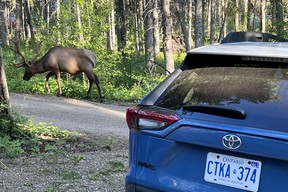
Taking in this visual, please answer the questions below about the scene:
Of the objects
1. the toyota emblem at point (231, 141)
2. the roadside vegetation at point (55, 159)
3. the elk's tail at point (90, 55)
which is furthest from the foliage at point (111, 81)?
the toyota emblem at point (231, 141)

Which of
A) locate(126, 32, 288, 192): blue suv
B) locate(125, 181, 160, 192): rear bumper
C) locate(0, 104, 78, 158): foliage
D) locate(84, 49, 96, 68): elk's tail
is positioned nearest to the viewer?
locate(126, 32, 288, 192): blue suv

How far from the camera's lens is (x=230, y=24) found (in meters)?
46.3

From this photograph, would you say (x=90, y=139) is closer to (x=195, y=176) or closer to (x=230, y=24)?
(x=195, y=176)

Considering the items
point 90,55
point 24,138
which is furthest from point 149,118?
point 90,55

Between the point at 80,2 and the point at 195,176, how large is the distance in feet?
41.3

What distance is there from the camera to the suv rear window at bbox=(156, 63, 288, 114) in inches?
115

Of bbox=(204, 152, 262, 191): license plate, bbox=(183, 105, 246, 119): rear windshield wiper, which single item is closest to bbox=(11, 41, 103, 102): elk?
bbox=(183, 105, 246, 119): rear windshield wiper

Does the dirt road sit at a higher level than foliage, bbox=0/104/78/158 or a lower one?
lower

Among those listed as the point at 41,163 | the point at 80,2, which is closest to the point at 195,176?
the point at 41,163

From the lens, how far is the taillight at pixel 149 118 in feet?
10.1

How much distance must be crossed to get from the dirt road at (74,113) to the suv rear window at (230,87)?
5532 millimetres

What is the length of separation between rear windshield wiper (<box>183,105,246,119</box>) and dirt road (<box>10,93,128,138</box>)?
226 inches

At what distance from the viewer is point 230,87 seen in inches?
123

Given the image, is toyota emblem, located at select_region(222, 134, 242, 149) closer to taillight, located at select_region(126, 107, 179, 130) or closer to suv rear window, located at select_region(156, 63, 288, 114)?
suv rear window, located at select_region(156, 63, 288, 114)
